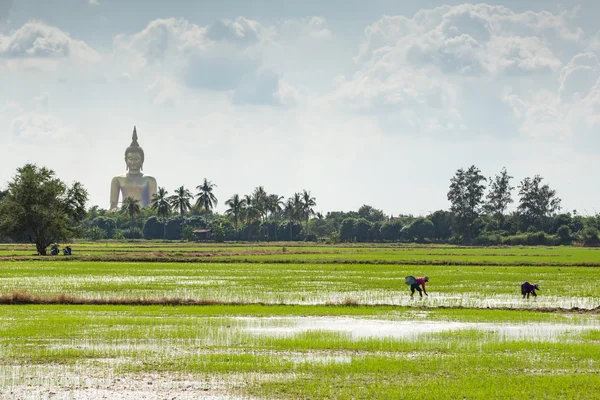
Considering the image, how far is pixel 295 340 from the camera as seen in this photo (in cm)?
2142

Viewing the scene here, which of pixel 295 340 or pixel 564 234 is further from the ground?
pixel 564 234

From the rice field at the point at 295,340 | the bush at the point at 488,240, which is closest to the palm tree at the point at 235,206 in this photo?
the bush at the point at 488,240

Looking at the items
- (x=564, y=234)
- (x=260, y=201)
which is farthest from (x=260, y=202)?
(x=564, y=234)

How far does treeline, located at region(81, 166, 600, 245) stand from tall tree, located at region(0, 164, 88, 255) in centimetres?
7152

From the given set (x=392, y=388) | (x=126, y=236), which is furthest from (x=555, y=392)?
(x=126, y=236)

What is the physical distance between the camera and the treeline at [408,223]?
468ft

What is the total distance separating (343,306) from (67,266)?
110ft

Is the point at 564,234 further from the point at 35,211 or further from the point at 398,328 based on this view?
the point at 398,328

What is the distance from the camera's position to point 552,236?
13538 cm

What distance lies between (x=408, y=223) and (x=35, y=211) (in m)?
96.5

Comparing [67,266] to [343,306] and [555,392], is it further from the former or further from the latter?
[555,392]

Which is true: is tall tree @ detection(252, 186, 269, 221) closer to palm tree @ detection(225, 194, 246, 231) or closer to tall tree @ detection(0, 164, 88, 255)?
palm tree @ detection(225, 194, 246, 231)

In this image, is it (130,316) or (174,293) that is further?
(174,293)

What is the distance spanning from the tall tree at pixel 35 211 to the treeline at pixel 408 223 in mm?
71524
